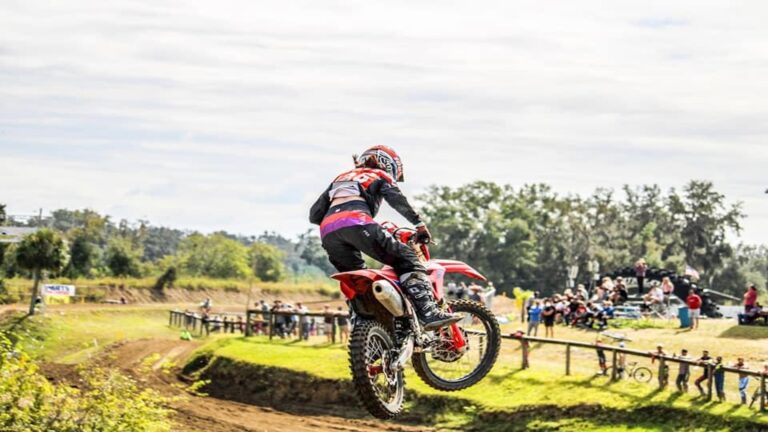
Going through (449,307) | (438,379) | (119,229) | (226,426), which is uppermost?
(119,229)

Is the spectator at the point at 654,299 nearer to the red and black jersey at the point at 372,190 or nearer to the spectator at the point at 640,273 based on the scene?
the spectator at the point at 640,273

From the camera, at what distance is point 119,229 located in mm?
172250

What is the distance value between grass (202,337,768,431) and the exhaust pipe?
21629 millimetres

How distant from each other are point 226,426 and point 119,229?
144 m

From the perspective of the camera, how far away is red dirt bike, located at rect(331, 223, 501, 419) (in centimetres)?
1115

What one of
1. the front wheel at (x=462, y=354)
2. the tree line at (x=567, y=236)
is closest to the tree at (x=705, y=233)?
the tree line at (x=567, y=236)

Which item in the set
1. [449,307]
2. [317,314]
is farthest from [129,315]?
[449,307]

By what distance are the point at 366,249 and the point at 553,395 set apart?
82.3ft

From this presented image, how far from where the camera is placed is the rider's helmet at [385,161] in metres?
11.7

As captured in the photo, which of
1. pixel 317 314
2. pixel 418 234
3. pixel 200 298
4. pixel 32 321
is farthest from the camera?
pixel 200 298

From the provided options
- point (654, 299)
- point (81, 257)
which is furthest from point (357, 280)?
point (81, 257)

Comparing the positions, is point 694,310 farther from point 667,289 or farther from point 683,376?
point 683,376

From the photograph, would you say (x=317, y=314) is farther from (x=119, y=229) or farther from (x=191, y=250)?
(x=119, y=229)

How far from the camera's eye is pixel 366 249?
11.5 metres
